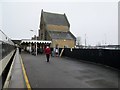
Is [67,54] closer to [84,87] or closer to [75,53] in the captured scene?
[75,53]

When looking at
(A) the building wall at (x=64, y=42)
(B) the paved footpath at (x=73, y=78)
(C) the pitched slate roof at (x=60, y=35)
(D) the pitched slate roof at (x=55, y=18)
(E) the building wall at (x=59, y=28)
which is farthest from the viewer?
(D) the pitched slate roof at (x=55, y=18)

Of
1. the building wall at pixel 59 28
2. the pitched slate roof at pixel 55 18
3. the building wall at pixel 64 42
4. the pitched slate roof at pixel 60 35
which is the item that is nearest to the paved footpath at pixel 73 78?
the building wall at pixel 64 42

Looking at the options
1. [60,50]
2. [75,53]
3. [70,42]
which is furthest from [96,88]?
[70,42]

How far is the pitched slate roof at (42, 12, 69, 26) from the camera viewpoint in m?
62.8

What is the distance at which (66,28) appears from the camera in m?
64.2

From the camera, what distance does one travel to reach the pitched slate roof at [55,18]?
62844 mm

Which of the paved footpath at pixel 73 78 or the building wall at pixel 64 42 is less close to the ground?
the building wall at pixel 64 42

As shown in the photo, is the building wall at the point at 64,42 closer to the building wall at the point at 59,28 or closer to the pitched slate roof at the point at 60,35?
the pitched slate roof at the point at 60,35

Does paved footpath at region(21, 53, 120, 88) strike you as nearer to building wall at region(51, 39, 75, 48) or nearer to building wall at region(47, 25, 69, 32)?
building wall at region(51, 39, 75, 48)

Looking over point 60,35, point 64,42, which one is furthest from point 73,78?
point 60,35

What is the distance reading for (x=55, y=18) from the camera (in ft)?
215

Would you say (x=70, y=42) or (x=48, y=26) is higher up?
(x=48, y=26)

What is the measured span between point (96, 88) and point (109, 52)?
7.06 m

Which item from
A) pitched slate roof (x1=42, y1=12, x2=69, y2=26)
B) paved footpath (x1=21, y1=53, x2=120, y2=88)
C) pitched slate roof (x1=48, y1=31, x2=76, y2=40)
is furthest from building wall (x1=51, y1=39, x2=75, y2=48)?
paved footpath (x1=21, y1=53, x2=120, y2=88)
